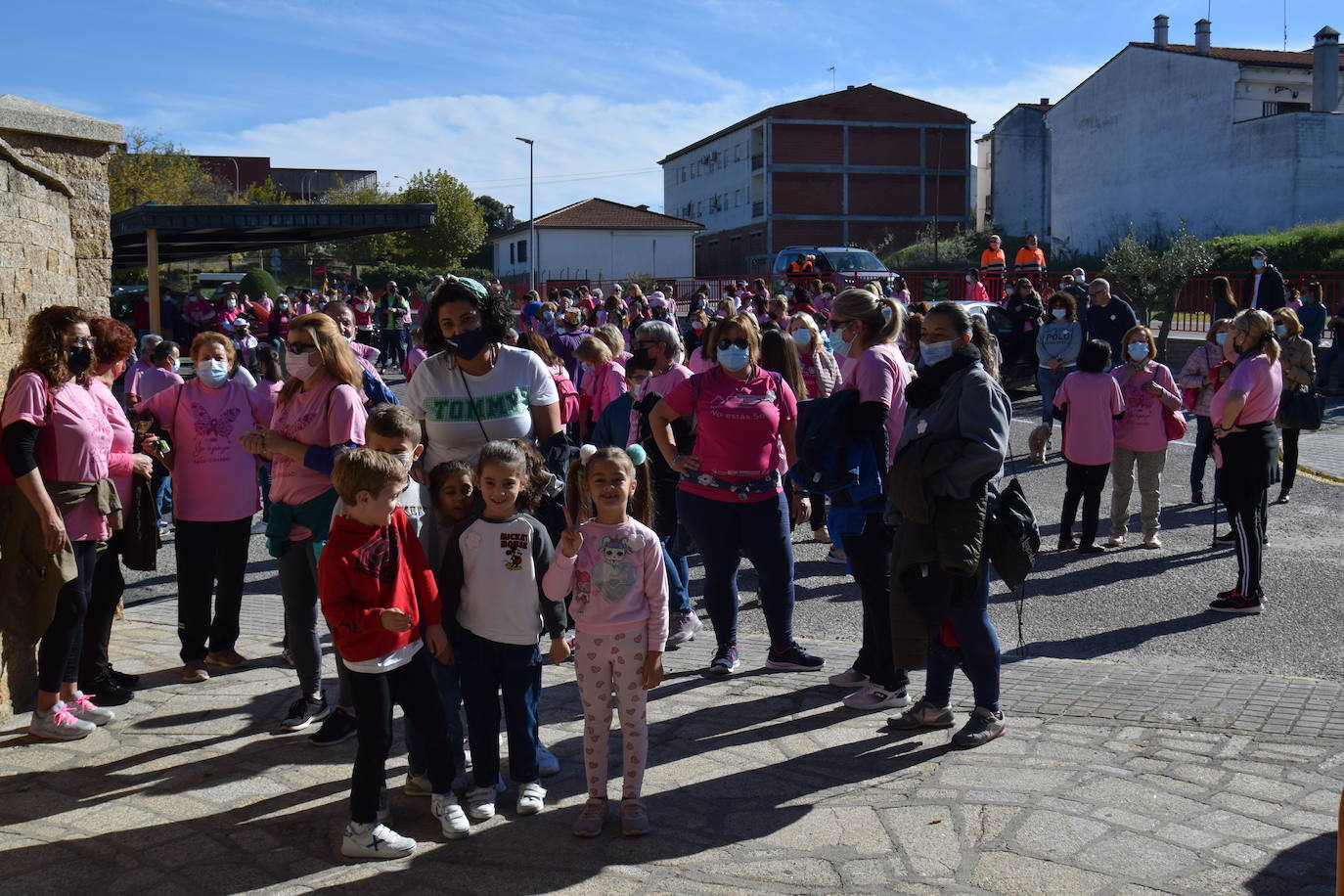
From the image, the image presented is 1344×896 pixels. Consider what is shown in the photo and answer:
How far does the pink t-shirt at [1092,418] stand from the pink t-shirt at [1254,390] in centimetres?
164

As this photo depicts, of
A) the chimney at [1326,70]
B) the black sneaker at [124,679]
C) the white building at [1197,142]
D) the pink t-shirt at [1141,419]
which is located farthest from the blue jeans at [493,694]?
the chimney at [1326,70]

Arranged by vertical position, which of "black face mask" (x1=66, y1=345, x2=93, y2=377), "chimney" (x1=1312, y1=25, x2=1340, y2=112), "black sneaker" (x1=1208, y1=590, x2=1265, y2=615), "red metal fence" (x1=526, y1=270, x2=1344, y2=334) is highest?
"chimney" (x1=1312, y1=25, x2=1340, y2=112)

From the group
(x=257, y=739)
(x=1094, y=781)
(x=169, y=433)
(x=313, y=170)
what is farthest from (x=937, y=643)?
(x=313, y=170)

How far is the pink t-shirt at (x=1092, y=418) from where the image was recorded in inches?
359

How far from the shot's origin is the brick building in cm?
6488

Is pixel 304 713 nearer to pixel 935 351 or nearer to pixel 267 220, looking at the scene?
pixel 935 351

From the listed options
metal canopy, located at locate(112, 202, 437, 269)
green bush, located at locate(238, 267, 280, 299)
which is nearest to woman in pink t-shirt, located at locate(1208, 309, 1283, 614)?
metal canopy, located at locate(112, 202, 437, 269)

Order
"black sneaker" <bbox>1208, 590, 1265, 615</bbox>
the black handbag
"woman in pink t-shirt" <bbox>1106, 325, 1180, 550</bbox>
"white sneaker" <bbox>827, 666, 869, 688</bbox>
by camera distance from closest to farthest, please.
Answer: "white sneaker" <bbox>827, 666, 869, 688</bbox> → "black sneaker" <bbox>1208, 590, 1265, 615</bbox> → "woman in pink t-shirt" <bbox>1106, 325, 1180, 550</bbox> → the black handbag

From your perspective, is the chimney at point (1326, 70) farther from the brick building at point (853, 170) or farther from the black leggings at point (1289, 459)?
the black leggings at point (1289, 459)

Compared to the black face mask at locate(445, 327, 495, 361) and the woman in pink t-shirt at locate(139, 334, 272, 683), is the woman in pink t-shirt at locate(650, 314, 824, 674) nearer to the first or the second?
the black face mask at locate(445, 327, 495, 361)

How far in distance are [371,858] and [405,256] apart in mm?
67452

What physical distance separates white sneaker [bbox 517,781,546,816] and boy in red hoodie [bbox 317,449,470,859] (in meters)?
0.24

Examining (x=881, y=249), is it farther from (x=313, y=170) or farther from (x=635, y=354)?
(x=313, y=170)

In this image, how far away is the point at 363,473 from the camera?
13.8 ft
